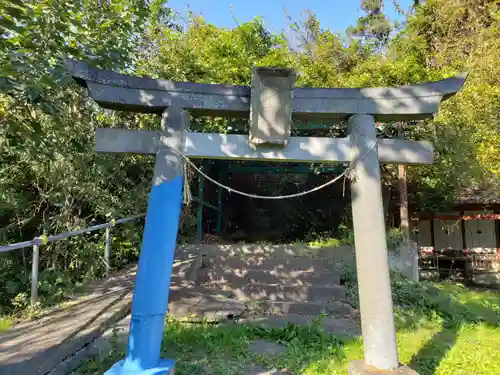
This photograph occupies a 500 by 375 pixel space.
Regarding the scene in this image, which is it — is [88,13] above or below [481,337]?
above

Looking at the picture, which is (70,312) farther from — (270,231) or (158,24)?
(270,231)

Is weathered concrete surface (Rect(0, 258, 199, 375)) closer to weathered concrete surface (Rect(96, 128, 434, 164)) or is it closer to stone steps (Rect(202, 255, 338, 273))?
stone steps (Rect(202, 255, 338, 273))

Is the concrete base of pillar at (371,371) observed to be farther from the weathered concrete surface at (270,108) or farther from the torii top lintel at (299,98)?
the torii top lintel at (299,98)

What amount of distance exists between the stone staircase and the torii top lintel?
326 centimetres

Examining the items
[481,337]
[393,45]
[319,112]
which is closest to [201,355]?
[319,112]

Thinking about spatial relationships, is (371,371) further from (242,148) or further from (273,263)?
(273,263)

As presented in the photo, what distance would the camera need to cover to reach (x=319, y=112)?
354 cm

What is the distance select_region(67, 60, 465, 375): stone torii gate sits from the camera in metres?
3.11

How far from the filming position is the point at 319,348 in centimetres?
430

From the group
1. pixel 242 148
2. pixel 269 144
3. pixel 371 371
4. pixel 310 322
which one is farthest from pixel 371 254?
pixel 310 322

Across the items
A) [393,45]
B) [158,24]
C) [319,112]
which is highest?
[393,45]

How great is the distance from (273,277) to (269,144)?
13.2 feet

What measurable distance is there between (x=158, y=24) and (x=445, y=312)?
28.9ft

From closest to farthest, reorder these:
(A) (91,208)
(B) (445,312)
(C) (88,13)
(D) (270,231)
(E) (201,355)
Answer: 1. (E) (201,355)
2. (C) (88,13)
3. (B) (445,312)
4. (A) (91,208)
5. (D) (270,231)
